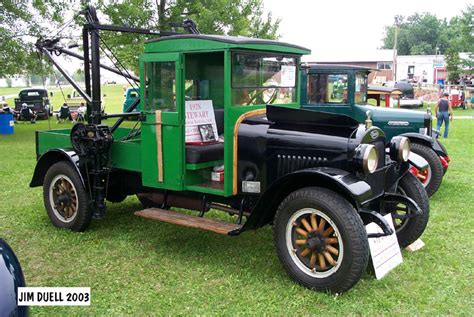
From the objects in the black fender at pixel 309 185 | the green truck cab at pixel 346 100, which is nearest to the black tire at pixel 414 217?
the black fender at pixel 309 185

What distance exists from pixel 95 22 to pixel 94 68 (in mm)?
462

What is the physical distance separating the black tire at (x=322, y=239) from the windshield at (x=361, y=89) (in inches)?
180

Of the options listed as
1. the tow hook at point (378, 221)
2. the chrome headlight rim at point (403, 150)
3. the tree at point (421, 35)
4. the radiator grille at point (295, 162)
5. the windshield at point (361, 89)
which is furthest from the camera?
the tree at point (421, 35)

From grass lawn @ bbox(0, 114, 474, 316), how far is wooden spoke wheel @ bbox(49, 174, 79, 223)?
19cm

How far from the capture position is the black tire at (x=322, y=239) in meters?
3.48

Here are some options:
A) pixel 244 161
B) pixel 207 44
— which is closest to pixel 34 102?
pixel 207 44

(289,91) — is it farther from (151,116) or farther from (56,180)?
(56,180)

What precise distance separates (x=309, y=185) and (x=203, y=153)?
1.12 meters

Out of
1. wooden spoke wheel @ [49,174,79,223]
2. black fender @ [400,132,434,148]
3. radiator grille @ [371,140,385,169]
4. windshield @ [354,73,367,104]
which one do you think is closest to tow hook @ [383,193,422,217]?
radiator grille @ [371,140,385,169]

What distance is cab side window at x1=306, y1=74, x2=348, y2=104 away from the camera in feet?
25.1

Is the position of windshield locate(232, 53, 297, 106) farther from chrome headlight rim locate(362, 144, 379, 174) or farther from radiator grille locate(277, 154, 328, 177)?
chrome headlight rim locate(362, 144, 379, 174)

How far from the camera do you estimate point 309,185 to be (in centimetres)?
384

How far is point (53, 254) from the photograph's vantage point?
4621mm

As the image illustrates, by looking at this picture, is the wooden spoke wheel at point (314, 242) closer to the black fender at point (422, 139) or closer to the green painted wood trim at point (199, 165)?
the green painted wood trim at point (199, 165)
